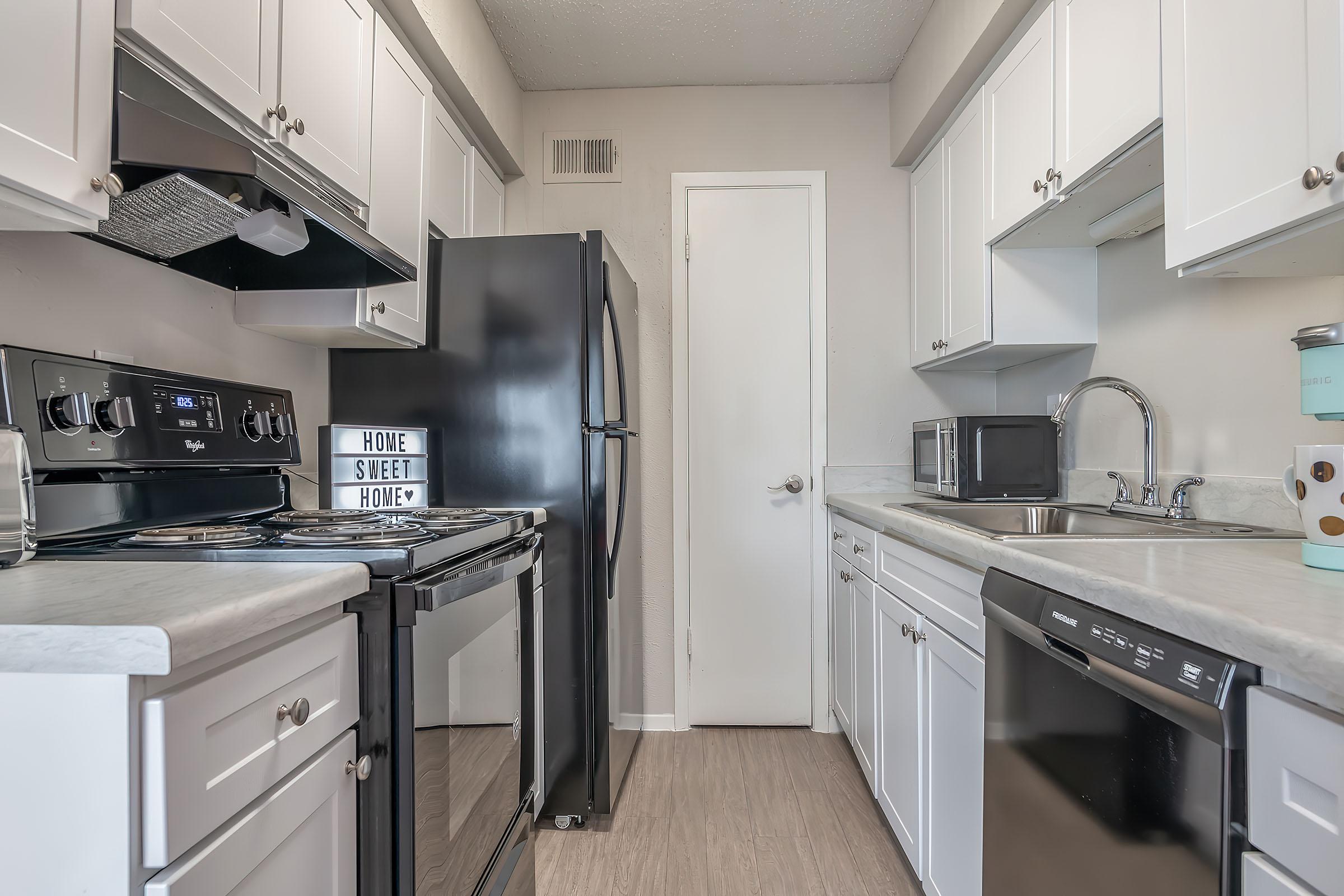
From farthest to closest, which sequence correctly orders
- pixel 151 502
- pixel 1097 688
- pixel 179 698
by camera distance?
pixel 151 502 < pixel 1097 688 < pixel 179 698

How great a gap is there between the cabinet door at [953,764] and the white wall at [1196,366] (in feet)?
2.63

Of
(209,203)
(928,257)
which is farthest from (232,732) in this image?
(928,257)

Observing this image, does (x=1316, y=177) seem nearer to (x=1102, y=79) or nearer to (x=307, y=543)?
(x=1102, y=79)

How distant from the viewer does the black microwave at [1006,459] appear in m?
2.21

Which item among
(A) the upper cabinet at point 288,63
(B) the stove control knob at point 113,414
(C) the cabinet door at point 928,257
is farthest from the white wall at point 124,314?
(C) the cabinet door at point 928,257

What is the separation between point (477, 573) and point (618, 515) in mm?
897

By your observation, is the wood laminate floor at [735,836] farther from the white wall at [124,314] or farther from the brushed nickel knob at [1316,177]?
the brushed nickel knob at [1316,177]

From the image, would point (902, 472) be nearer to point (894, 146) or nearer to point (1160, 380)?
point (1160, 380)

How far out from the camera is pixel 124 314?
136 cm

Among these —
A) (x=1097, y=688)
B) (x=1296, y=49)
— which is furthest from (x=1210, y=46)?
(x=1097, y=688)

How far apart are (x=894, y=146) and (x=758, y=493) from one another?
151cm

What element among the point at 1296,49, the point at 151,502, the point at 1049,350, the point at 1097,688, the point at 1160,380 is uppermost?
the point at 1296,49

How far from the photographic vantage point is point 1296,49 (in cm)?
99

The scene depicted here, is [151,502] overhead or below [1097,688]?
overhead
